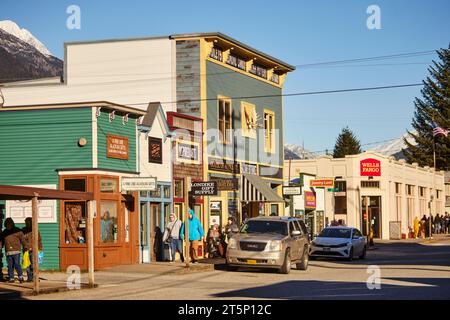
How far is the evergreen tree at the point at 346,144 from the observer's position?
5576 inches

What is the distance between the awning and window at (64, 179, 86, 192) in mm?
13498

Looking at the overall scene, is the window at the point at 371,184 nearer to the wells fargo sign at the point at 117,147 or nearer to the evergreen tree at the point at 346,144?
the wells fargo sign at the point at 117,147

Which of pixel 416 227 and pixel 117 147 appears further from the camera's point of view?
pixel 416 227

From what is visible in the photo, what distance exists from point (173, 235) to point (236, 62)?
43.2 feet

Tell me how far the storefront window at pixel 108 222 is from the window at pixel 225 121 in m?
10.8

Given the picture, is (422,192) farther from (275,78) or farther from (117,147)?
(117,147)

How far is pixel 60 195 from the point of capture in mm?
21422

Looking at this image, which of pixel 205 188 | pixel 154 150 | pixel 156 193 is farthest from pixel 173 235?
pixel 154 150

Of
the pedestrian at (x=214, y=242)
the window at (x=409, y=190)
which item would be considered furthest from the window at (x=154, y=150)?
the window at (x=409, y=190)

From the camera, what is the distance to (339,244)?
119 ft

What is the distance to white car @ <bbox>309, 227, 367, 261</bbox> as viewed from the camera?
3628 cm
